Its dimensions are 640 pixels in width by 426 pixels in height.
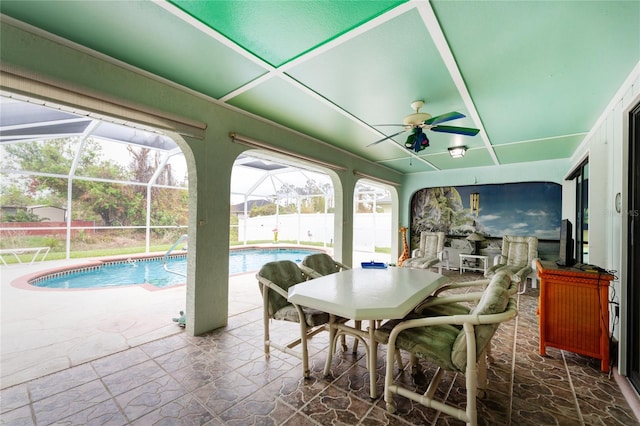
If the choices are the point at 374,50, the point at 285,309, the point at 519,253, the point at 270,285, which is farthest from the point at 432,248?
the point at 374,50

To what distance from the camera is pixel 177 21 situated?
5.17ft

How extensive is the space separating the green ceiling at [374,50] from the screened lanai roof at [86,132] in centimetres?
79

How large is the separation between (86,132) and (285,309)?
19.3 ft

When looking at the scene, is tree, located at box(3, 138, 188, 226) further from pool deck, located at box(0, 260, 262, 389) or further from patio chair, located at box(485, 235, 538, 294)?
patio chair, located at box(485, 235, 538, 294)

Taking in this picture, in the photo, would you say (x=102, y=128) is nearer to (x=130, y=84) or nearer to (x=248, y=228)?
(x=130, y=84)

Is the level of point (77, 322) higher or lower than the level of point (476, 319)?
lower

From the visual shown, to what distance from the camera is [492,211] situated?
5.98 metres

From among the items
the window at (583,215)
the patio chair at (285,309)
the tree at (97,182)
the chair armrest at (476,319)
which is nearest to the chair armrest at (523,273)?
the window at (583,215)

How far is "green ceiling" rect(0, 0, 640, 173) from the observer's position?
1.48 meters

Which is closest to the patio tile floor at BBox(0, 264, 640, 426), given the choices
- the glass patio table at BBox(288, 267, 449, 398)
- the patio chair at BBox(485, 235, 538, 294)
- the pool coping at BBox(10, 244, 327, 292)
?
the glass patio table at BBox(288, 267, 449, 398)

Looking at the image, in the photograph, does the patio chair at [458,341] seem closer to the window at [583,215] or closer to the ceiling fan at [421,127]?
the ceiling fan at [421,127]

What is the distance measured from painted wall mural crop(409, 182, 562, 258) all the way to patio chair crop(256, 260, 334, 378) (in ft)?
17.3

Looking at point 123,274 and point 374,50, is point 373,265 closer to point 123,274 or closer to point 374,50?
point 374,50

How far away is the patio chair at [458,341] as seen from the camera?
1334 mm
